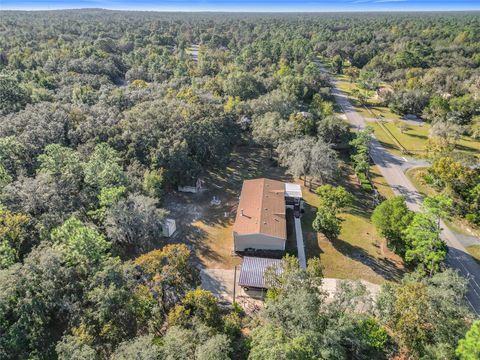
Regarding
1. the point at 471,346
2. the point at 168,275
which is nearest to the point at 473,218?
the point at 471,346

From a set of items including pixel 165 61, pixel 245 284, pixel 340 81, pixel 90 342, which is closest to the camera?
pixel 90 342

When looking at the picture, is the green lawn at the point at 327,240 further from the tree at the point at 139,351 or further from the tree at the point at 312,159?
the tree at the point at 139,351

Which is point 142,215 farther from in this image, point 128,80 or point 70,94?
point 128,80

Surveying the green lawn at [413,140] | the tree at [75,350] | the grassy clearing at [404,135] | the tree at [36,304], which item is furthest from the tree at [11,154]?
the green lawn at [413,140]

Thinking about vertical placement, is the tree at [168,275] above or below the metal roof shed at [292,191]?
above

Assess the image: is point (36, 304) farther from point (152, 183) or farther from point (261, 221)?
point (261, 221)

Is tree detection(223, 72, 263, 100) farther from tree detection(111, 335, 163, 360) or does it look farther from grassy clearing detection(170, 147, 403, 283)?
tree detection(111, 335, 163, 360)

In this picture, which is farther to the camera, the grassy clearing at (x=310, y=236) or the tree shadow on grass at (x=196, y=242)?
the tree shadow on grass at (x=196, y=242)

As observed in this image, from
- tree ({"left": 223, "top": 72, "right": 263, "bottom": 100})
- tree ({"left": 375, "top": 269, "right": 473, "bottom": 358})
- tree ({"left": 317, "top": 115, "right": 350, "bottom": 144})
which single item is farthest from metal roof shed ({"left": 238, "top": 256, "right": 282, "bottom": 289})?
tree ({"left": 223, "top": 72, "right": 263, "bottom": 100})

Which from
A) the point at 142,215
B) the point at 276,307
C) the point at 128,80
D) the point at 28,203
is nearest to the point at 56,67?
the point at 128,80
